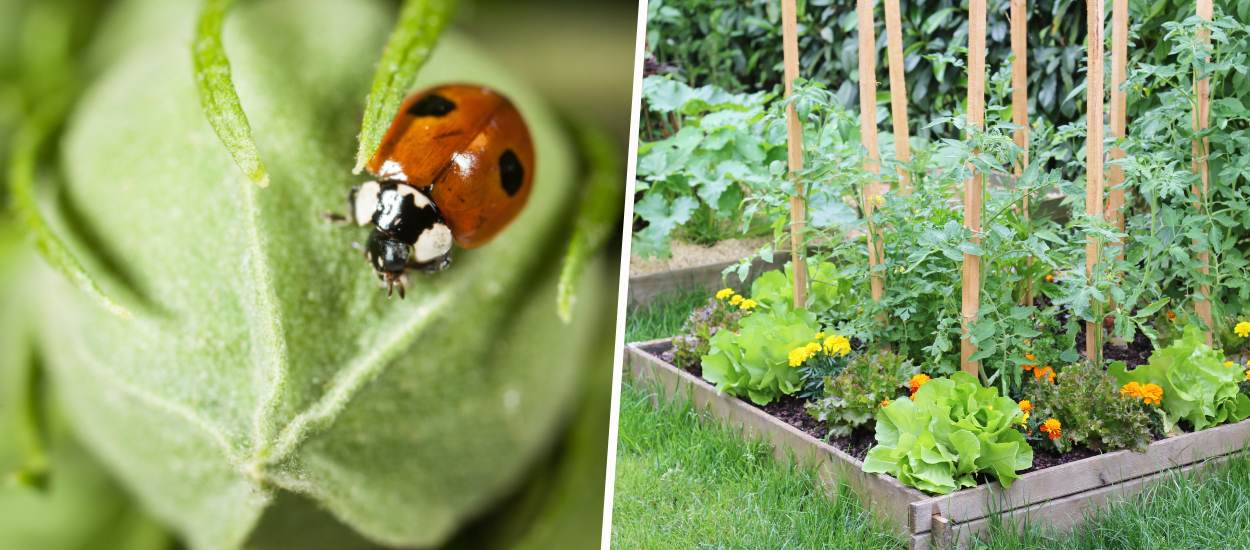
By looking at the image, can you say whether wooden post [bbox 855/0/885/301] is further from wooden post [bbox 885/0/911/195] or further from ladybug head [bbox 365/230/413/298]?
ladybug head [bbox 365/230/413/298]

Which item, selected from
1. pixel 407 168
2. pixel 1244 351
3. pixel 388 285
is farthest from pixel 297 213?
pixel 1244 351

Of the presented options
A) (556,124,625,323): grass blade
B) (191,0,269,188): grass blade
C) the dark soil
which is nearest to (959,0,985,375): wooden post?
the dark soil

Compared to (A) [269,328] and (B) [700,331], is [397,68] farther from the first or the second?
(B) [700,331]

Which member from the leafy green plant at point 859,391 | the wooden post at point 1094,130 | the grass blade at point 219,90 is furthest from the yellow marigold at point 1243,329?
the grass blade at point 219,90

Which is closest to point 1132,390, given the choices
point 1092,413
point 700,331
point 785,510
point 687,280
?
point 1092,413

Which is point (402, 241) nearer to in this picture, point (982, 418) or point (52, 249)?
point (52, 249)

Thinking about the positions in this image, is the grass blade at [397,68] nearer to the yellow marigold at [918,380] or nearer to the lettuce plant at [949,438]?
the lettuce plant at [949,438]
